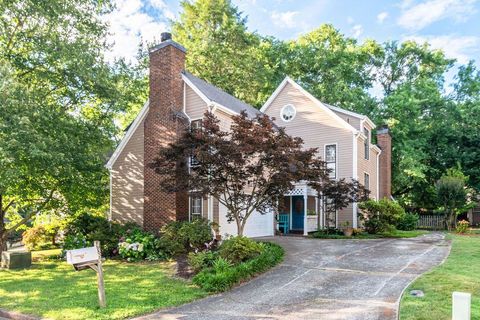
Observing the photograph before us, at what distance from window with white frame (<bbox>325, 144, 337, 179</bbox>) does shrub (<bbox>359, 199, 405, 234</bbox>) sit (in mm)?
2342

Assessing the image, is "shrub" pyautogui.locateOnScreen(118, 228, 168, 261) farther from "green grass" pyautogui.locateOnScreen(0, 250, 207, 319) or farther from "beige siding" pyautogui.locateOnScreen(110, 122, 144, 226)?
"beige siding" pyautogui.locateOnScreen(110, 122, 144, 226)

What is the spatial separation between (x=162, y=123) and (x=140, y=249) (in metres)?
4.97

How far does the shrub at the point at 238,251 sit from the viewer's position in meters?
10.5

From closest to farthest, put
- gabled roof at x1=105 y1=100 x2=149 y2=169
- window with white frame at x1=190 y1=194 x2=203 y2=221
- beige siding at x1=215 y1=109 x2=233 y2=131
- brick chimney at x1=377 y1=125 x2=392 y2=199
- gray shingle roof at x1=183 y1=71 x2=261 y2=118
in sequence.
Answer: window with white frame at x1=190 y1=194 x2=203 y2=221
beige siding at x1=215 y1=109 x2=233 y2=131
gray shingle roof at x1=183 y1=71 x2=261 y2=118
gabled roof at x1=105 y1=100 x2=149 y2=169
brick chimney at x1=377 y1=125 x2=392 y2=199

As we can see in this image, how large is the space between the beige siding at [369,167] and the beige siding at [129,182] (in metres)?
11.7

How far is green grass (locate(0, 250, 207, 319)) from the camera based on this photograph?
7.21 metres

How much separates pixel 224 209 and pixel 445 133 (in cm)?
2168

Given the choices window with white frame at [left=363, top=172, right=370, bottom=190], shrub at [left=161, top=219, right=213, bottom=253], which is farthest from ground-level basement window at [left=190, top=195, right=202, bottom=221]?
window with white frame at [left=363, top=172, right=370, bottom=190]

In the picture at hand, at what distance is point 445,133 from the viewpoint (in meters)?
28.9

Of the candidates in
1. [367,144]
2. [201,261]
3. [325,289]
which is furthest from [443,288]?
[367,144]

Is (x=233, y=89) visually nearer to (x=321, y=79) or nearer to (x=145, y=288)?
(x=321, y=79)

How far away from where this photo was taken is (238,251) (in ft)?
34.6

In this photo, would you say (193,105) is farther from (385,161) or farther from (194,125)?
(385,161)

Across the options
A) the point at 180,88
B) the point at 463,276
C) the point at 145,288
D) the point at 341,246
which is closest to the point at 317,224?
the point at 341,246
